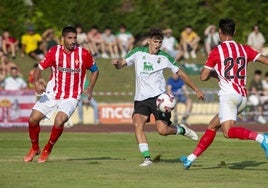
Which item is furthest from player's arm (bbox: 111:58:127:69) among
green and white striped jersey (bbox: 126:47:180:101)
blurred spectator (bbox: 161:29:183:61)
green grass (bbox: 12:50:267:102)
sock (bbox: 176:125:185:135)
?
blurred spectator (bbox: 161:29:183:61)

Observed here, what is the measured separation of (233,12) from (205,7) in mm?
1210

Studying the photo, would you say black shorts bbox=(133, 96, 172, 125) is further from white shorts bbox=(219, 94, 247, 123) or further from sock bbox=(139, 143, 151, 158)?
white shorts bbox=(219, 94, 247, 123)

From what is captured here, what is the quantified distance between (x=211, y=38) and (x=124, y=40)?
336 cm

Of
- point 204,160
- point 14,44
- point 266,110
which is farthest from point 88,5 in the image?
point 204,160

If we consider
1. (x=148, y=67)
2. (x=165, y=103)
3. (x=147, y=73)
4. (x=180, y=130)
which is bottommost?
(x=180, y=130)

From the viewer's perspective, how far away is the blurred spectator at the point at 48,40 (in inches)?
1551

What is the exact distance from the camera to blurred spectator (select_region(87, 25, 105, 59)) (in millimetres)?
41500

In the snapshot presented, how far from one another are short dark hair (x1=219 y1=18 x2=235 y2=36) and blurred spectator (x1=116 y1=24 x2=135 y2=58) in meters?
25.2

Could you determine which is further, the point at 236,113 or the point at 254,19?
the point at 254,19

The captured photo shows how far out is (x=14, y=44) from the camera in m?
40.6

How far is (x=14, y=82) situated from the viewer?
1405 inches

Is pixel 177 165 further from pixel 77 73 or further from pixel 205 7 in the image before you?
pixel 205 7

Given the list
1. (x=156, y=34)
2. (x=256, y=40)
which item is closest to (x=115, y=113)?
(x=256, y=40)

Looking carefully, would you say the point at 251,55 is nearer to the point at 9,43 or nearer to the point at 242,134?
the point at 242,134
